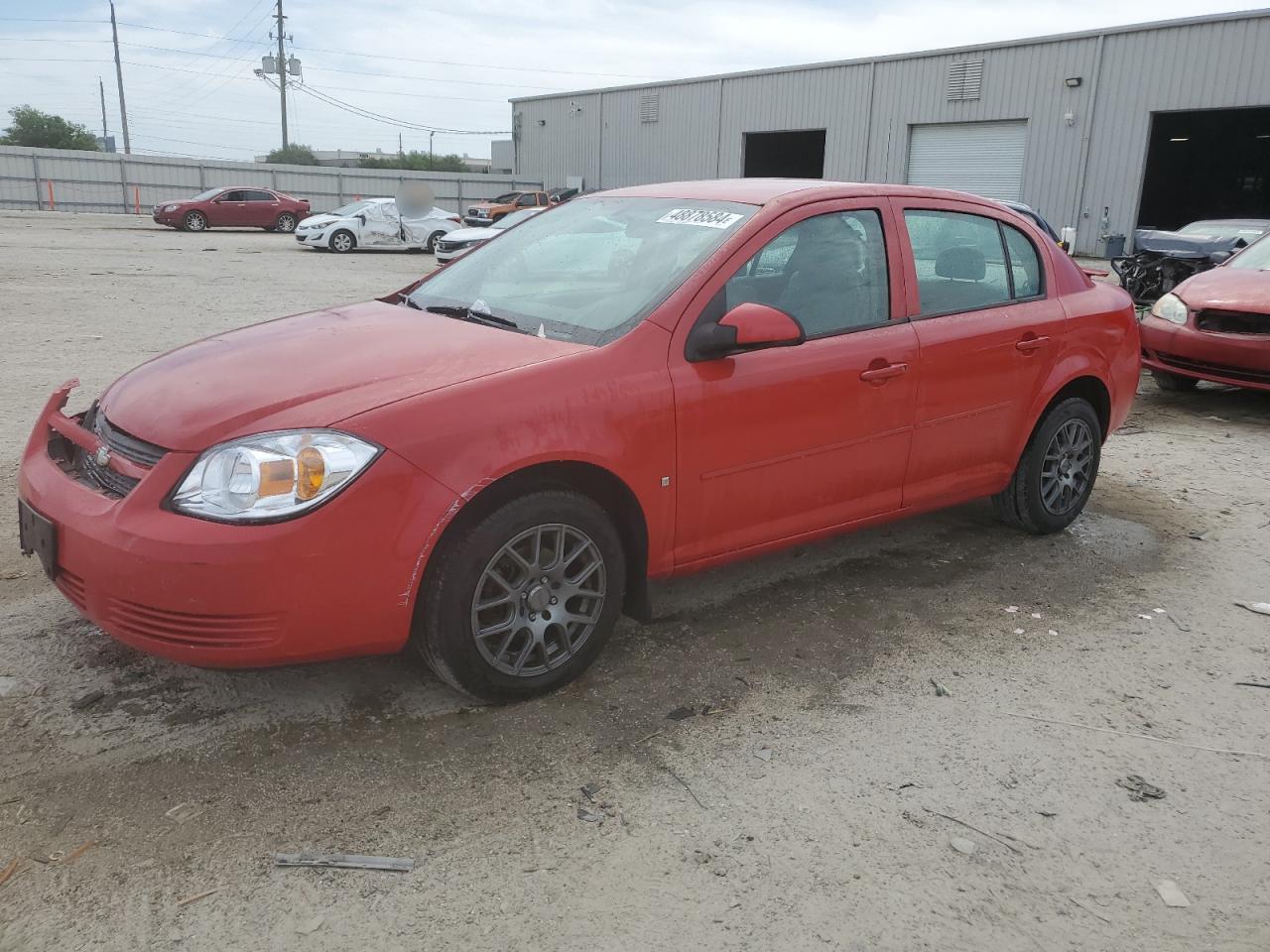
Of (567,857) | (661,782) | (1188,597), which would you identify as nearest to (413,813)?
(567,857)

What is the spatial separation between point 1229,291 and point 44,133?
236 ft

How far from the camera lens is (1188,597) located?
4.46 meters

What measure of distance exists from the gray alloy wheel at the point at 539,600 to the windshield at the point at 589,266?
2.35ft

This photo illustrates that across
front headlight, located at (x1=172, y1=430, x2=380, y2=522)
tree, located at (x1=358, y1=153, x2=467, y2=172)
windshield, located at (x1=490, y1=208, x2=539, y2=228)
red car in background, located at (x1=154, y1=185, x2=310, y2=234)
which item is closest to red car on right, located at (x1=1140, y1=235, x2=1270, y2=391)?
windshield, located at (x1=490, y1=208, x2=539, y2=228)

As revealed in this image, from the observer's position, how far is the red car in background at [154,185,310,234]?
30.9 metres

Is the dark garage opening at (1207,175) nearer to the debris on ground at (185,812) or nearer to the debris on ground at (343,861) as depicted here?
the debris on ground at (343,861)

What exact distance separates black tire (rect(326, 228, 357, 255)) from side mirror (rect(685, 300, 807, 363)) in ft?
78.8

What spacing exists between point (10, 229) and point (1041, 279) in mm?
28830

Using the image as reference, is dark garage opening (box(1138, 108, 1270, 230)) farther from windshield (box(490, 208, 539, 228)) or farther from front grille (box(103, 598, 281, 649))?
front grille (box(103, 598, 281, 649))

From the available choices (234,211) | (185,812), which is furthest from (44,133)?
(185,812)

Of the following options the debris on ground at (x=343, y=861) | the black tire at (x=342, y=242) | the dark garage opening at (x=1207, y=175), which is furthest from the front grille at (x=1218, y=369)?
the dark garage opening at (x=1207, y=175)

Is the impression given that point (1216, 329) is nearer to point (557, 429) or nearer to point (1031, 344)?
point (1031, 344)

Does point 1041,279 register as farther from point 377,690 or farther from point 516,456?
point 377,690

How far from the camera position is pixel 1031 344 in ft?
15.3
